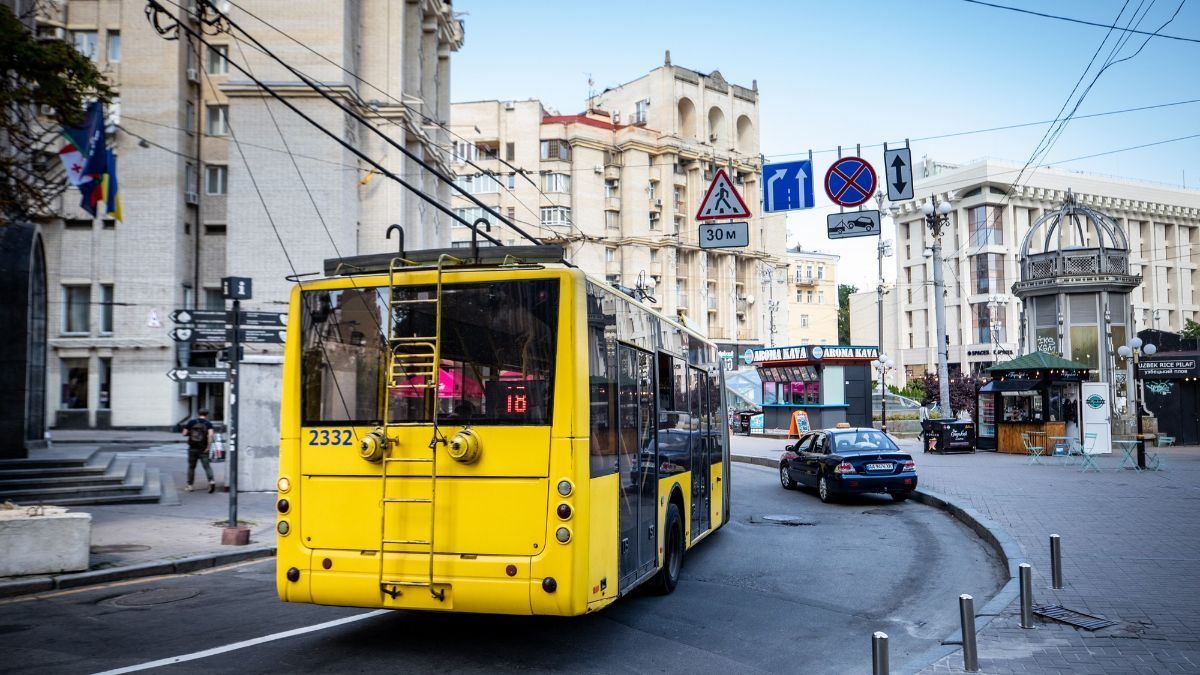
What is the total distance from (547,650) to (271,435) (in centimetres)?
1365

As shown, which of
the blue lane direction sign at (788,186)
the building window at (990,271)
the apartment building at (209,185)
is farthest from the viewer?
the building window at (990,271)

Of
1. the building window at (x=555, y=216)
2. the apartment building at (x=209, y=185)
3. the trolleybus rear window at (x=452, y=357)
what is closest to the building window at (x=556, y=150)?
the building window at (x=555, y=216)

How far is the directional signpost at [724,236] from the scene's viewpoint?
55.5 feet

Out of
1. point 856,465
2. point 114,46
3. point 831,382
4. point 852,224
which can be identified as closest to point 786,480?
point 856,465

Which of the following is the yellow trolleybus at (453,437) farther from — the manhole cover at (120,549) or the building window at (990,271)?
the building window at (990,271)

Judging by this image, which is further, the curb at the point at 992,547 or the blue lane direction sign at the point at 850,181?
the blue lane direction sign at the point at 850,181

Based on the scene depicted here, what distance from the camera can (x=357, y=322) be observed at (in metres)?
7.51

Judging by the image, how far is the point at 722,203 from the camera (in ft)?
53.6

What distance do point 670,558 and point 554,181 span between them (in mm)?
63664

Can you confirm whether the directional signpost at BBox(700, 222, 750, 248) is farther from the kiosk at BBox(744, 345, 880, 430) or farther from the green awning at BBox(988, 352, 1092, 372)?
the kiosk at BBox(744, 345, 880, 430)

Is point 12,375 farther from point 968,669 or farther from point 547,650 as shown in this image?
point 968,669

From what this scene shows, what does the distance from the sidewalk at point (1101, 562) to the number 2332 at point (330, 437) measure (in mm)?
4754

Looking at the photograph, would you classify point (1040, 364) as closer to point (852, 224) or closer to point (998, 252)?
point (852, 224)

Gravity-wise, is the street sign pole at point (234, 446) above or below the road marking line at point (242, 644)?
above
